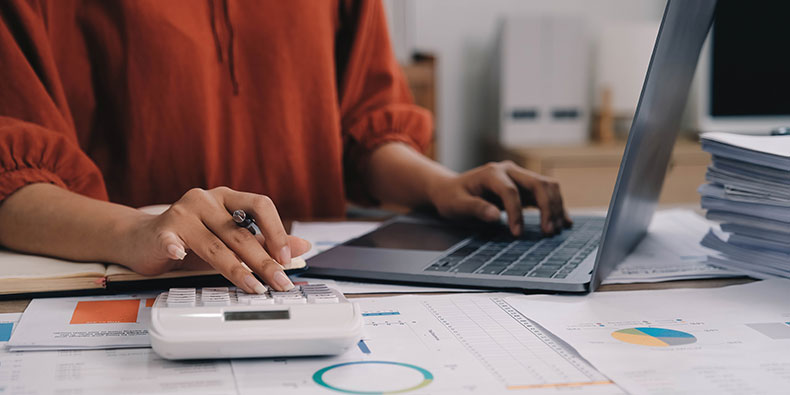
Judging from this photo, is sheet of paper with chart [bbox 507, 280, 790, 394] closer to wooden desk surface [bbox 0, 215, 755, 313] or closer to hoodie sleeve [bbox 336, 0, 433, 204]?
wooden desk surface [bbox 0, 215, 755, 313]

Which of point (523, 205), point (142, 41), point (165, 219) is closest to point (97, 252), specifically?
point (165, 219)

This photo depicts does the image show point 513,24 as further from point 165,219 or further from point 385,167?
point 165,219

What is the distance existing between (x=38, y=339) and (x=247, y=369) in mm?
161

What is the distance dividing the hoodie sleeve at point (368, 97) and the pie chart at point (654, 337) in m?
0.67

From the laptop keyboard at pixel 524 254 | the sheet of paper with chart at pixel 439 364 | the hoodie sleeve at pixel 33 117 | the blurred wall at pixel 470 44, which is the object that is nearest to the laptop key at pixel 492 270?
the laptop keyboard at pixel 524 254

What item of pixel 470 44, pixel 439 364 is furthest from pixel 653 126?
pixel 470 44

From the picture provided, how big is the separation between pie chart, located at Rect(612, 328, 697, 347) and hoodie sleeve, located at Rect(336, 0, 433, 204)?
67 centimetres

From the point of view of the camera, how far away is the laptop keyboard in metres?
0.71

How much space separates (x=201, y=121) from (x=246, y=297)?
0.56 m

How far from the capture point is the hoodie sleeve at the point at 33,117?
778 millimetres

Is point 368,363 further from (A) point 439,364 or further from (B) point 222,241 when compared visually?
(B) point 222,241

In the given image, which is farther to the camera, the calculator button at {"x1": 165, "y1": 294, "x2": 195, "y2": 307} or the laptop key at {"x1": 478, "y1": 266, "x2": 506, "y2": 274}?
the laptop key at {"x1": 478, "y1": 266, "x2": 506, "y2": 274}

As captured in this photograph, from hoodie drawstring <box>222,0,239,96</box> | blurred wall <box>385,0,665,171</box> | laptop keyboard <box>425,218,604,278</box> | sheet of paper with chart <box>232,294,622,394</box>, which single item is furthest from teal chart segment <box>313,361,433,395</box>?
blurred wall <box>385,0,665,171</box>

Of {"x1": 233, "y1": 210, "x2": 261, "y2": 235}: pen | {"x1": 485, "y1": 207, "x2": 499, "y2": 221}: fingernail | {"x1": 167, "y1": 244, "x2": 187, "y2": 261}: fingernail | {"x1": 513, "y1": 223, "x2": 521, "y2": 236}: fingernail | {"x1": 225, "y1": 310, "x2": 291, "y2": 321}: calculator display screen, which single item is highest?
{"x1": 233, "y1": 210, "x2": 261, "y2": 235}: pen
